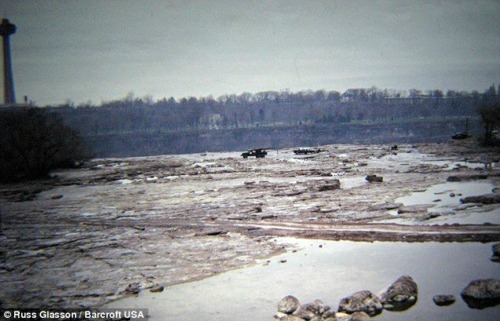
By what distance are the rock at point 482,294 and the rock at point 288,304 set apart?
3316 millimetres

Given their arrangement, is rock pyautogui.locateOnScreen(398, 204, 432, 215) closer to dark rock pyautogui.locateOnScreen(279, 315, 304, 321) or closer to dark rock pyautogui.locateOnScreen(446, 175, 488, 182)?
dark rock pyautogui.locateOnScreen(446, 175, 488, 182)

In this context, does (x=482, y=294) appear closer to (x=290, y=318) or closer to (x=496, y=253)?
(x=496, y=253)

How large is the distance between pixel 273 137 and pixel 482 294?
110 metres

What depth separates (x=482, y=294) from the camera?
20.8 ft

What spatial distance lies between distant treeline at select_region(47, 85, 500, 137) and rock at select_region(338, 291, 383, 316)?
130 m

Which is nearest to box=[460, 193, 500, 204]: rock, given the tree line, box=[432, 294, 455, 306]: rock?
box=[432, 294, 455, 306]: rock

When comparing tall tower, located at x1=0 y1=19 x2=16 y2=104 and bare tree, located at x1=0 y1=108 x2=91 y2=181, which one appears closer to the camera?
bare tree, located at x1=0 y1=108 x2=91 y2=181

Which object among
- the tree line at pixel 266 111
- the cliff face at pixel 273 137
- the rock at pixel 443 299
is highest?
the tree line at pixel 266 111

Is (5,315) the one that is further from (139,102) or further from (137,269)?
(139,102)

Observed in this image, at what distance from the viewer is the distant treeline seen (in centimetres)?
13950

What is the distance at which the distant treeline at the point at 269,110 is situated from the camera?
458ft

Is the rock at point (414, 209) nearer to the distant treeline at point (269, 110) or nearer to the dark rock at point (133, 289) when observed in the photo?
the dark rock at point (133, 289)

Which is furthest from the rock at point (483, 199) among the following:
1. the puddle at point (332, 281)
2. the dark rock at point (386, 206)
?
the puddle at point (332, 281)

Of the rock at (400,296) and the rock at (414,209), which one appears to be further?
the rock at (414,209)
